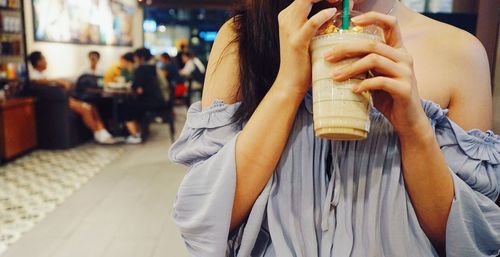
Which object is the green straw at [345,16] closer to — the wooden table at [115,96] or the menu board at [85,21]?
the wooden table at [115,96]

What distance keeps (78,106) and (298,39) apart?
687 centimetres

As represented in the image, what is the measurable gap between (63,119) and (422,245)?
20.9 ft

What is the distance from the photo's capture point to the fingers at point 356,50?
559 mm

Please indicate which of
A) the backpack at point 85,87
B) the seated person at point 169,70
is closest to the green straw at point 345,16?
the backpack at point 85,87

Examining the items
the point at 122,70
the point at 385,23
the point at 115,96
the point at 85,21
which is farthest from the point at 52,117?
the point at 385,23

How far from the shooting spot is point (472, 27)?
1540 millimetres

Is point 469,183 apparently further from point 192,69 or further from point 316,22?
point 192,69

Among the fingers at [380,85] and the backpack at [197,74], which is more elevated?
the fingers at [380,85]

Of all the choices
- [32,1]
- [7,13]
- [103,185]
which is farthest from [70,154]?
[32,1]

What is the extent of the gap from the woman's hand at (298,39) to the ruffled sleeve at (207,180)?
137 millimetres

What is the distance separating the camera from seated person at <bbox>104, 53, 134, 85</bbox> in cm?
783

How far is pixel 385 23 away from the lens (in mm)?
600

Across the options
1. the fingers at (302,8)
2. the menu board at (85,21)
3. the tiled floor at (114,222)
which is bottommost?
the tiled floor at (114,222)

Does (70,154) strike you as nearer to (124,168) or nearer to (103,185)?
(124,168)
